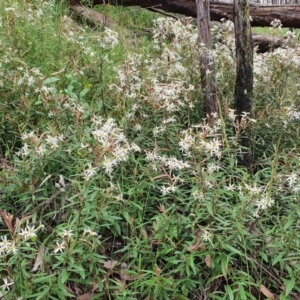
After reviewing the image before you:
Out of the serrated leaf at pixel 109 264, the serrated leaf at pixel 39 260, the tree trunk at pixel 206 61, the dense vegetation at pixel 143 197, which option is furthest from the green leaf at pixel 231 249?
the tree trunk at pixel 206 61

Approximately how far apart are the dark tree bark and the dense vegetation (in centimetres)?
13

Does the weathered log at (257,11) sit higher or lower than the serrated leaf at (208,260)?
higher

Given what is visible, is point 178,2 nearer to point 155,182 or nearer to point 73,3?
point 73,3

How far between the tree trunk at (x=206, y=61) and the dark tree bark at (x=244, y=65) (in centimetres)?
28

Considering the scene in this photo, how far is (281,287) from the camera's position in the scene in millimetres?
1954

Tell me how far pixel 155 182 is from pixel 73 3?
4.53 metres

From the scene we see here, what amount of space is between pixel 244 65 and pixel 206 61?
0.47 metres

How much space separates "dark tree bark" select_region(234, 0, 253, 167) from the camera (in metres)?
2.70

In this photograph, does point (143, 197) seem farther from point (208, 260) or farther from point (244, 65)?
point (244, 65)

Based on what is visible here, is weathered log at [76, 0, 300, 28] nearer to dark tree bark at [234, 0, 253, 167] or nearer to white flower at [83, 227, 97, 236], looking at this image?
dark tree bark at [234, 0, 253, 167]

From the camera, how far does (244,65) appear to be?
279 centimetres

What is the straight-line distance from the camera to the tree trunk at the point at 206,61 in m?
3.13

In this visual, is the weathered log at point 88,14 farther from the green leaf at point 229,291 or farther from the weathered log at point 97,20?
the green leaf at point 229,291

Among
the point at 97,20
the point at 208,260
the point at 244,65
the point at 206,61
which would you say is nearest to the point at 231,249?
the point at 208,260
